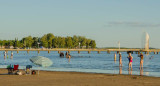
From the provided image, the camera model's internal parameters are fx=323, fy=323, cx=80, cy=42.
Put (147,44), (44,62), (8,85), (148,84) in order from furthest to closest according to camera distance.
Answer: (147,44) < (44,62) < (148,84) < (8,85)

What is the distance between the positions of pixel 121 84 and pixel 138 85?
45.2 inches

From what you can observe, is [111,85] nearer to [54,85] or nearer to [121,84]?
[121,84]

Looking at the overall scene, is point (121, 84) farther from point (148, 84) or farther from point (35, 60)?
point (35, 60)

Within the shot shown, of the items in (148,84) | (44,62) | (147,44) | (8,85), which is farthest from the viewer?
(147,44)

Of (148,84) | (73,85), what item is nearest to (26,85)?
(73,85)

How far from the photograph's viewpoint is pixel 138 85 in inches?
808

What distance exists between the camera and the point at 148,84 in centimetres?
2130

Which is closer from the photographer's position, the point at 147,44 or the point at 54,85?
the point at 54,85

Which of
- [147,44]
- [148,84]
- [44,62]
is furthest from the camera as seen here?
[147,44]

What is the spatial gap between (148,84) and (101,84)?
3.12 meters

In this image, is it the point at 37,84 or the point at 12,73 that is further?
the point at 12,73

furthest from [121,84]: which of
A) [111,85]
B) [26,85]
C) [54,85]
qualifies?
[26,85]

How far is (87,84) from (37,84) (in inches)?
127

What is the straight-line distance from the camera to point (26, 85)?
20109mm
